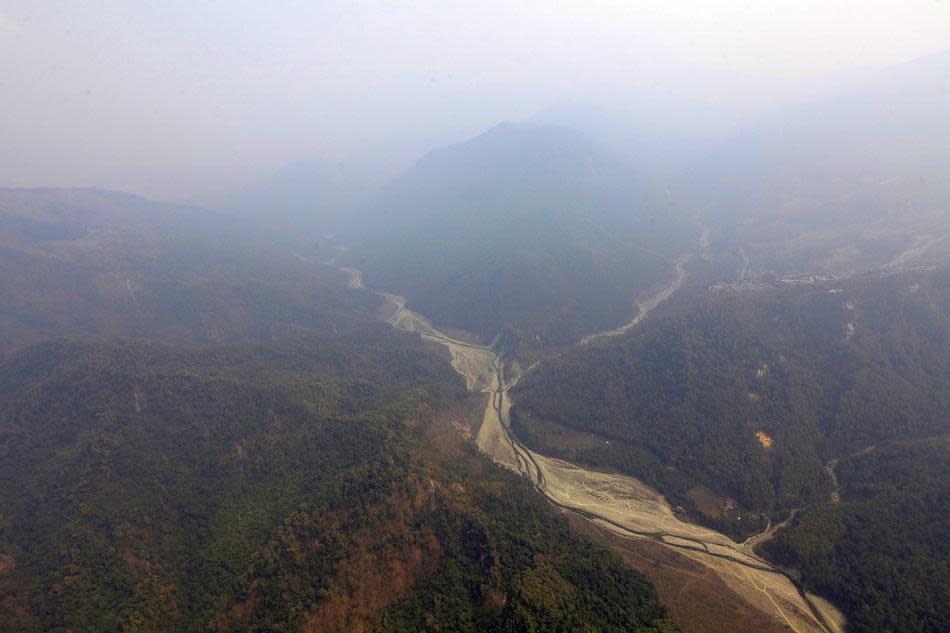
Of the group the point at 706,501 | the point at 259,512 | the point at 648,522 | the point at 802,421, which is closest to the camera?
the point at 259,512

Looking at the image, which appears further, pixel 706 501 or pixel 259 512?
pixel 706 501

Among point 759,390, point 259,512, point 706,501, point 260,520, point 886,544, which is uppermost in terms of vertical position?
point 759,390

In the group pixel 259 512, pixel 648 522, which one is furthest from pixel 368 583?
pixel 648 522

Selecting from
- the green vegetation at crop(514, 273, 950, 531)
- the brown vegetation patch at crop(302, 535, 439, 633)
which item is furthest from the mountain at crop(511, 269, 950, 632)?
the brown vegetation patch at crop(302, 535, 439, 633)

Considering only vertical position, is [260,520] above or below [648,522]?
above

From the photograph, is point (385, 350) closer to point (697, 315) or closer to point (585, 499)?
point (585, 499)

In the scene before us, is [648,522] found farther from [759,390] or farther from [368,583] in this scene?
[368,583]

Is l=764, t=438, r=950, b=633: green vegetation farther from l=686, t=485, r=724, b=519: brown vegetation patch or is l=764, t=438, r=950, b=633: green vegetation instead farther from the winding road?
l=686, t=485, r=724, b=519: brown vegetation patch

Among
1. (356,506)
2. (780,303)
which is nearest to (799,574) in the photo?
(356,506)

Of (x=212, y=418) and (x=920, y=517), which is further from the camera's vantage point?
(x=212, y=418)
